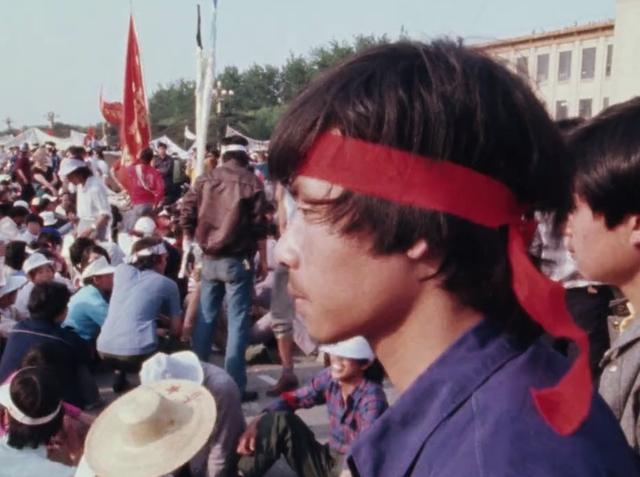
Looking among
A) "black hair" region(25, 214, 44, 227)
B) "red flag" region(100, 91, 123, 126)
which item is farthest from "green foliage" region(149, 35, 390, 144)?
"black hair" region(25, 214, 44, 227)

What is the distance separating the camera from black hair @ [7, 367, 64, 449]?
3.65 m

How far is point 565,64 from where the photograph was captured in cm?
5116

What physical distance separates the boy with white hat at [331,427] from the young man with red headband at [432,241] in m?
2.99

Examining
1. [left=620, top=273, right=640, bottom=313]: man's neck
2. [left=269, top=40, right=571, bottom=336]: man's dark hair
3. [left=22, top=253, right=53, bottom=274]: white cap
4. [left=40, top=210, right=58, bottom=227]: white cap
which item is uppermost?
[left=269, top=40, right=571, bottom=336]: man's dark hair

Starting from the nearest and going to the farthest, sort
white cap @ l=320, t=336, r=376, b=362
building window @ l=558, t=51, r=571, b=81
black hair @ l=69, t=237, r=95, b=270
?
white cap @ l=320, t=336, r=376, b=362 → black hair @ l=69, t=237, r=95, b=270 → building window @ l=558, t=51, r=571, b=81

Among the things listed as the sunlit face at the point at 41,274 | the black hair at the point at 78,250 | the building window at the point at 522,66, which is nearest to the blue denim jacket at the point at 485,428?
the building window at the point at 522,66

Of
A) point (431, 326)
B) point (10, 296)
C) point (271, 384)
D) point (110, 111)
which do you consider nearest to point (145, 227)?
point (10, 296)

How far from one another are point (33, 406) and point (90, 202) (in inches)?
229

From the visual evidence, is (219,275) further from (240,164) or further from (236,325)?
(240,164)

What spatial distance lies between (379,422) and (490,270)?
280mm

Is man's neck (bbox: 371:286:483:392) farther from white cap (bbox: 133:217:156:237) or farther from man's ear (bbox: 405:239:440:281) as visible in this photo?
white cap (bbox: 133:217:156:237)

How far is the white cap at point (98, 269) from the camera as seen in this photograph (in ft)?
21.7

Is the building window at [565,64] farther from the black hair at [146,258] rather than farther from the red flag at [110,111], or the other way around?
the black hair at [146,258]

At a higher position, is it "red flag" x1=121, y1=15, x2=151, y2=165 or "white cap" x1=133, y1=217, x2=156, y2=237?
"red flag" x1=121, y1=15, x2=151, y2=165
